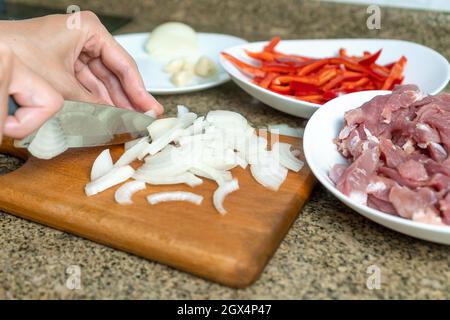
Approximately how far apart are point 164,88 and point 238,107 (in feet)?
0.82

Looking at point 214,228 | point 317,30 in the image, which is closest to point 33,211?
point 214,228

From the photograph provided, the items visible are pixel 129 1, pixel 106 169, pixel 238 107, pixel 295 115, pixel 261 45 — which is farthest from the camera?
pixel 129 1

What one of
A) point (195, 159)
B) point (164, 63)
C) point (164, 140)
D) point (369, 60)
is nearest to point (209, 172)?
point (195, 159)

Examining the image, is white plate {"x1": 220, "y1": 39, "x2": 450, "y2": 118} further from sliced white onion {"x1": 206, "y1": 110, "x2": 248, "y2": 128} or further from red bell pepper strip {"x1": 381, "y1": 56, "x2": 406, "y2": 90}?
sliced white onion {"x1": 206, "y1": 110, "x2": 248, "y2": 128}

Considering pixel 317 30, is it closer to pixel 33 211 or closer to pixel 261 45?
pixel 261 45

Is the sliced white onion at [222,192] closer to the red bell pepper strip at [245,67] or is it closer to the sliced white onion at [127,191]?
the sliced white onion at [127,191]

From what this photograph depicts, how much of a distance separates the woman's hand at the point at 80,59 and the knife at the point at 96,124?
76 mm

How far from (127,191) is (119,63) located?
42 centimetres

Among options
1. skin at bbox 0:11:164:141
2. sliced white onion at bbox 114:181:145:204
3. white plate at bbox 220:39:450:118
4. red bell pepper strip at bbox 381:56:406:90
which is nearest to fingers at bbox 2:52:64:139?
skin at bbox 0:11:164:141

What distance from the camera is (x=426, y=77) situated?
5.54 feet

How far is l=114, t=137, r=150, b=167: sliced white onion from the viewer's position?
130 cm

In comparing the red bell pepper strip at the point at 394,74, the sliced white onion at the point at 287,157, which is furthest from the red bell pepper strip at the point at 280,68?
the sliced white onion at the point at 287,157

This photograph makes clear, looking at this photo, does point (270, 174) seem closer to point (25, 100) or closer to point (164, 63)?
point (25, 100)
